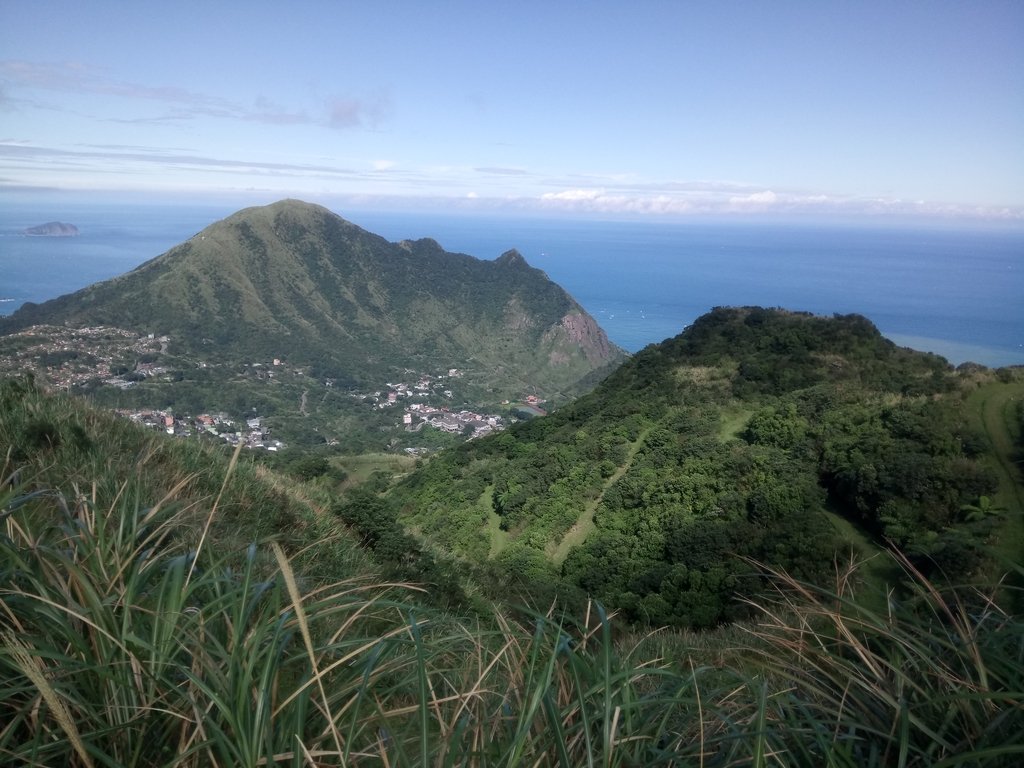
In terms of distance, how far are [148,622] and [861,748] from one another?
1.88 metres

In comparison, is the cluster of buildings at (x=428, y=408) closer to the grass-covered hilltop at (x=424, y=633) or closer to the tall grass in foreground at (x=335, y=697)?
the grass-covered hilltop at (x=424, y=633)

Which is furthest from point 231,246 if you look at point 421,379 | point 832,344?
point 832,344

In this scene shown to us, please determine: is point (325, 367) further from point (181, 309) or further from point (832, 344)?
point (832, 344)

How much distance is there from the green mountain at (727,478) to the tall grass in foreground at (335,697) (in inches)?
197

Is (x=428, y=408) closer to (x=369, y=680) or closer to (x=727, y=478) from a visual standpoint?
(x=727, y=478)

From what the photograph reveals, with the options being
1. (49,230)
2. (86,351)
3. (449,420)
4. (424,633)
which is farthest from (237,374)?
(424,633)

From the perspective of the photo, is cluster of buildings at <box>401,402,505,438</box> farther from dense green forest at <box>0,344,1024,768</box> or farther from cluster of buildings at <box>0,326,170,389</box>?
dense green forest at <box>0,344,1024,768</box>

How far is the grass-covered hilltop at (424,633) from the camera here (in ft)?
4.48

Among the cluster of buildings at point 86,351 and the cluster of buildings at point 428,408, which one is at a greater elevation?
the cluster of buildings at point 86,351

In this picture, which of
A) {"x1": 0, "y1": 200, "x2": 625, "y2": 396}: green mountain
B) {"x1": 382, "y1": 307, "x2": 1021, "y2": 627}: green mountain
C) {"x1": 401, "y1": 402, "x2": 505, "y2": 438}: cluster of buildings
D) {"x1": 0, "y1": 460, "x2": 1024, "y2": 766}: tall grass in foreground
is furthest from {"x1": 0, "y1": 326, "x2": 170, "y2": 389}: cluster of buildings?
{"x1": 0, "y1": 460, "x2": 1024, "y2": 766}: tall grass in foreground

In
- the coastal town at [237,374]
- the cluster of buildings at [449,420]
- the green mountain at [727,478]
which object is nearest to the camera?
the green mountain at [727,478]

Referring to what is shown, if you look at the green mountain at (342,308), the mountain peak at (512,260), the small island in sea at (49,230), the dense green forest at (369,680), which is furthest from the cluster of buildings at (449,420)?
the small island in sea at (49,230)

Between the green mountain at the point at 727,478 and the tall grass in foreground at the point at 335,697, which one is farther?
the green mountain at the point at 727,478

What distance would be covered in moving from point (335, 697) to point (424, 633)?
1.96 ft
